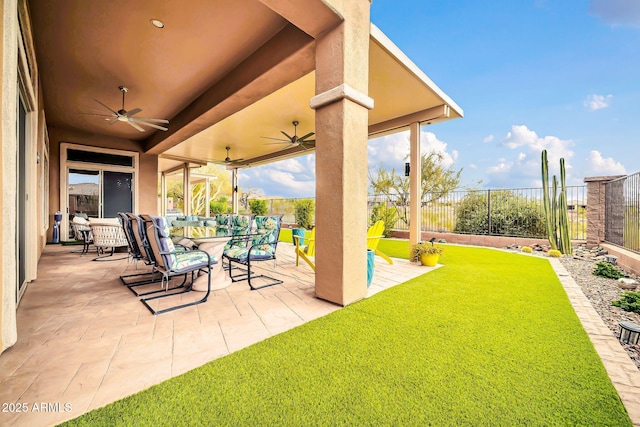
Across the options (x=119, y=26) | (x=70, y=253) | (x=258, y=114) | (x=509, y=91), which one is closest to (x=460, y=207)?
(x=258, y=114)

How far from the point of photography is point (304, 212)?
1290 cm

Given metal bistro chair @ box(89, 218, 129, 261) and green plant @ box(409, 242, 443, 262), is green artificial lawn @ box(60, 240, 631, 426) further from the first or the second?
metal bistro chair @ box(89, 218, 129, 261)

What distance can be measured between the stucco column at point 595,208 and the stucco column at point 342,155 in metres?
7.13

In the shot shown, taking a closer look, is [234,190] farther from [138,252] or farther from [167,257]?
[167,257]

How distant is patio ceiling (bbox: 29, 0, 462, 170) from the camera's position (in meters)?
3.12

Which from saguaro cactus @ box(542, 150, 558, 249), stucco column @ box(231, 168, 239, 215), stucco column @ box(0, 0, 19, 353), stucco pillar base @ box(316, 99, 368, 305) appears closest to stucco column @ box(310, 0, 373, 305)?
stucco pillar base @ box(316, 99, 368, 305)

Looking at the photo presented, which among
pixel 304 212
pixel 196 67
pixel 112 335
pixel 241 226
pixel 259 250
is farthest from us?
pixel 304 212

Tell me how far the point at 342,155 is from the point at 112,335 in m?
2.54

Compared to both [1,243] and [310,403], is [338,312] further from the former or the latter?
[1,243]

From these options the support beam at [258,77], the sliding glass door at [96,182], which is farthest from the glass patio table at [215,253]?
the sliding glass door at [96,182]

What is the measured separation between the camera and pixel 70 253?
605 centimetres

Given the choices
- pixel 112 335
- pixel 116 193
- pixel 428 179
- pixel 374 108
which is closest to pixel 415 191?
pixel 374 108

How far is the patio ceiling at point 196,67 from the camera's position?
312cm

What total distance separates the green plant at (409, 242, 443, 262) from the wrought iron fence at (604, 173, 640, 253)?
11.2 feet
